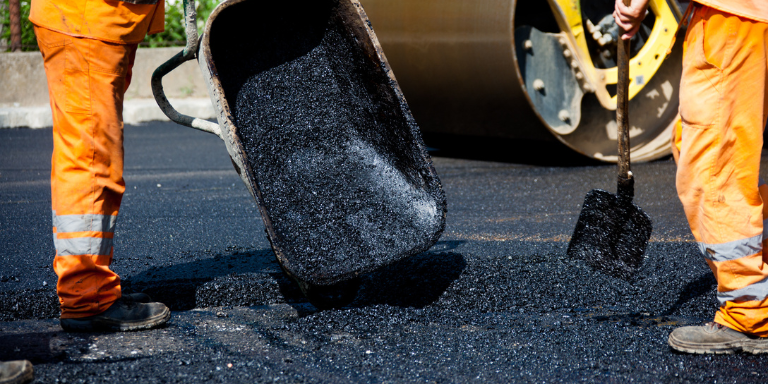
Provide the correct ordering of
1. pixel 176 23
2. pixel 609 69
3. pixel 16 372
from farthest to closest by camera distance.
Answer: pixel 176 23 → pixel 609 69 → pixel 16 372

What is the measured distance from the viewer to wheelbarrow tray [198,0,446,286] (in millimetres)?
2578

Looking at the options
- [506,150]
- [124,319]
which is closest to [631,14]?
[124,319]

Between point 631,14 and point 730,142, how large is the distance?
527 millimetres

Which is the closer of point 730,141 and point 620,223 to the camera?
point 730,141

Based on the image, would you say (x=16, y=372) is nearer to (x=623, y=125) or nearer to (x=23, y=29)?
(x=623, y=125)

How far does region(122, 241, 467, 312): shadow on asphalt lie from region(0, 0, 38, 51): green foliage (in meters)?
6.05

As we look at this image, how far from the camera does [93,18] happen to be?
212 centimetres

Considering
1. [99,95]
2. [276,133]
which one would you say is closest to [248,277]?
[276,133]

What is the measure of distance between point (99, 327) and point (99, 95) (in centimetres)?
75

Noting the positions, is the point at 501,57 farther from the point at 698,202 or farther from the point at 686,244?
the point at 698,202

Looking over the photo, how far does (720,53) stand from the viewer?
1955 millimetres

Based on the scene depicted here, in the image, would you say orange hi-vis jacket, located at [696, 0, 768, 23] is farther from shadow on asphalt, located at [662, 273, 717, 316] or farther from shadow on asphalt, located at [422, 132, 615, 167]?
shadow on asphalt, located at [422, 132, 615, 167]

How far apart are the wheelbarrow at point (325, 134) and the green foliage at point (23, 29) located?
6083 mm

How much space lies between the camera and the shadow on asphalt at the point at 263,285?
275 centimetres
